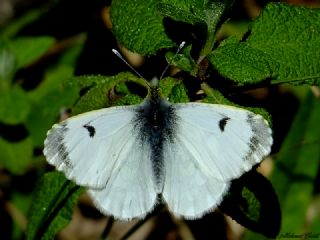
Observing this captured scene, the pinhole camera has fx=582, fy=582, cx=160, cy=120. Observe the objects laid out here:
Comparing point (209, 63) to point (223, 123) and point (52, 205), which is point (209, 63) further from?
point (52, 205)

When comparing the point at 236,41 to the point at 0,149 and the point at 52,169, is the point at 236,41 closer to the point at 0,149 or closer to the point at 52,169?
the point at 52,169

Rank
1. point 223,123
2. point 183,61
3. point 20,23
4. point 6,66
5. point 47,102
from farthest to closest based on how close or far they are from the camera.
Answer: point 20,23, point 6,66, point 47,102, point 183,61, point 223,123

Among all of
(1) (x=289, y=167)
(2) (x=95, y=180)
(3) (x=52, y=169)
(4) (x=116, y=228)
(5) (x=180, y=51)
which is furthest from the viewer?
(4) (x=116, y=228)

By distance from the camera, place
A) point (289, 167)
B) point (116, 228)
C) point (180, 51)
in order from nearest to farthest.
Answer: point (180, 51) → point (289, 167) → point (116, 228)

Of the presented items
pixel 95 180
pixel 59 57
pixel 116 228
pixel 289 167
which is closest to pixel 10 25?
pixel 59 57

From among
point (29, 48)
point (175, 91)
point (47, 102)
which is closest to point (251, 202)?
point (175, 91)

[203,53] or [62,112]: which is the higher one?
[203,53]

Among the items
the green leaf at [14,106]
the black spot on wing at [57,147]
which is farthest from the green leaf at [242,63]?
the green leaf at [14,106]
